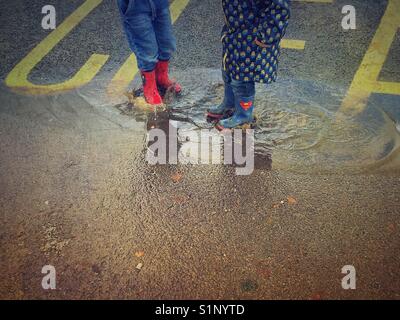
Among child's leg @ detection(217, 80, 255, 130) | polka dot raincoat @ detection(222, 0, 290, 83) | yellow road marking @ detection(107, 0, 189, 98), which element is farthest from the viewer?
yellow road marking @ detection(107, 0, 189, 98)

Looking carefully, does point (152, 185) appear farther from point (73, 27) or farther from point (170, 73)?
point (73, 27)

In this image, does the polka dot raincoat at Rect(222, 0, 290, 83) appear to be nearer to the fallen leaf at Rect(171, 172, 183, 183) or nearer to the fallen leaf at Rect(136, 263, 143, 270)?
the fallen leaf at Rect(171, 172, 183, 183)

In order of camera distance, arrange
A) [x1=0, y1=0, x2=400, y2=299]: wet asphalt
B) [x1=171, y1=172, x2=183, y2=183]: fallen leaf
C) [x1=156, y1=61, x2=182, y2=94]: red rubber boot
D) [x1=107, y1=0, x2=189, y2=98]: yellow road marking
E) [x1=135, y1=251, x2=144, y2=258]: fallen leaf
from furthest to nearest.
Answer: [x1=107, y1=0, x2=189, y2=98]: yellow road marking
[x1=156, y1=61, x2=182, y2=94]: red rubber boot
[x1=171, y1=172, x2=183, y2=183]: fallen leaf
[x1=135, y1=251, x2=144, y2=258]: fallen leaf
[x1=0, y1=0, x2=400, y2=299]: wet asphalt

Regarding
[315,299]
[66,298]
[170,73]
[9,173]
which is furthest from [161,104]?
[315,299]

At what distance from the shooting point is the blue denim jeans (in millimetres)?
3000

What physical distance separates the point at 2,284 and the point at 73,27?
3348mm

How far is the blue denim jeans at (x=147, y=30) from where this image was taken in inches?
118

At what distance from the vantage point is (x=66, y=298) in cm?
217

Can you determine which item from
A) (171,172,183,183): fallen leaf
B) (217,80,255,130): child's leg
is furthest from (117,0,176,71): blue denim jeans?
(171,172,183,183): fallen leaf

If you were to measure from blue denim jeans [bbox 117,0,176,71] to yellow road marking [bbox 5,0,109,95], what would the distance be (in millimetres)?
866

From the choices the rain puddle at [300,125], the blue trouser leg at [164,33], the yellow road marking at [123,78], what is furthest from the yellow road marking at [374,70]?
the yellow road marking at [123,78]

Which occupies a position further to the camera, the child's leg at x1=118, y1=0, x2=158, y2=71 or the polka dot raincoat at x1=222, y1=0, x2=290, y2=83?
the child's leg at x1=118, y1=0, x2=158, y2=71

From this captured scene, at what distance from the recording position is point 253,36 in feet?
8.70

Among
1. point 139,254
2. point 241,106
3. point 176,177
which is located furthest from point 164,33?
point 139,254
